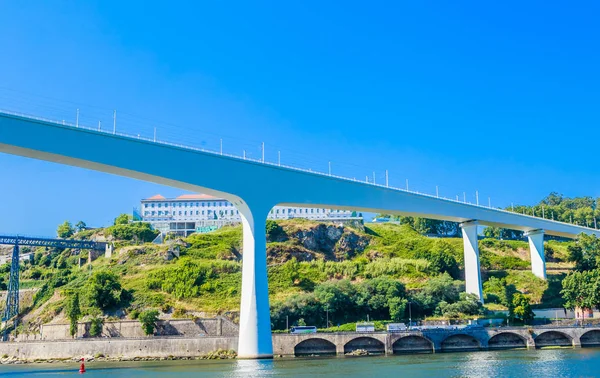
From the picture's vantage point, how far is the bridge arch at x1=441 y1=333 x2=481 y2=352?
40375 millimetres

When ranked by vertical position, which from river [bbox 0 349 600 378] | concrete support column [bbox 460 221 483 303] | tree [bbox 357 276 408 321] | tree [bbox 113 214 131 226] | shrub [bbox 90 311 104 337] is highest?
tree [bbox 113 214 131 226]

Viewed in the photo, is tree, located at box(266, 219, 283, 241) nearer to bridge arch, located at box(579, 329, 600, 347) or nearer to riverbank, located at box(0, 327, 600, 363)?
riverbank, located at box(0, 327, 600, 363)

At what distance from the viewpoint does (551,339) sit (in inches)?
1597

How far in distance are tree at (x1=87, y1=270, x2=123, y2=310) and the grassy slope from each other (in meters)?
1.69

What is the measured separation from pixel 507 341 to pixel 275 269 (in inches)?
1006

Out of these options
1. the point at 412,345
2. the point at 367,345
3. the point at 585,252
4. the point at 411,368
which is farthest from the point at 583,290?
the point at 411,368

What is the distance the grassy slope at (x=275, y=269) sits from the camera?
5256 cm

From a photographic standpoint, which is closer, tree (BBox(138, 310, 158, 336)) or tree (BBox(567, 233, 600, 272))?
tree (BBox(138, 310, 158, 336))

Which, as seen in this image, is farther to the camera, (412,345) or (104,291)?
(104,291)

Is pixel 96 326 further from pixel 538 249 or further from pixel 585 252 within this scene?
pixel 585 252

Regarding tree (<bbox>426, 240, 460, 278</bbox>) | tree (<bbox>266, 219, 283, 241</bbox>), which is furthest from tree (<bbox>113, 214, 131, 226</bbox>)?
tree (<bbox>426, 240, 460, 278</bbox>)

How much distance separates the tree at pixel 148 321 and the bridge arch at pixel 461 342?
21707 millimetres

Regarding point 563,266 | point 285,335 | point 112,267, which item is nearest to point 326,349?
point 285,335

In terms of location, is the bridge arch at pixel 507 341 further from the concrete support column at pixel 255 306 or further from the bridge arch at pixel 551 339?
the concrete support column at pixel 255 306
